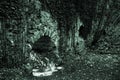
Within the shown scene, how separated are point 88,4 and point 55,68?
8.25 ft

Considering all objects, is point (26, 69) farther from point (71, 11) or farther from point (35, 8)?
point (71, 11)

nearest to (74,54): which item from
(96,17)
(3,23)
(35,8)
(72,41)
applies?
(72,41)

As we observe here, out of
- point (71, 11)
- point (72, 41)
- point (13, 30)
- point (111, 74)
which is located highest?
point (71, 11)

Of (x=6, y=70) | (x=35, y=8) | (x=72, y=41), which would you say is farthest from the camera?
(x=72, y=41)

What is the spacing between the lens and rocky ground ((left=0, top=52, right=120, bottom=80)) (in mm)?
5301

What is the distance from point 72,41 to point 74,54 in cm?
45

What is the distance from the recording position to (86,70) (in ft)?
19.3

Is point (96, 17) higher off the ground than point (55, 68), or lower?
higher

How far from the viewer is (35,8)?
225 inches

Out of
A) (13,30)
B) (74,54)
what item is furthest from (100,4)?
(13,30)

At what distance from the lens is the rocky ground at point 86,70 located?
17.4 feet

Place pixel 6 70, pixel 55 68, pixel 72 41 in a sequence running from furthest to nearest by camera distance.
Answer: pixel 72 41 < pixel 55 68 < pixel 6 70

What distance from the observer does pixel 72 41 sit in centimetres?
677

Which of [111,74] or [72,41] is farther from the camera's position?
[72,41]
